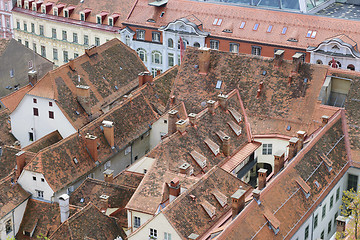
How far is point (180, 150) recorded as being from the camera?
9538cm

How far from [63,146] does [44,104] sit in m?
11.1

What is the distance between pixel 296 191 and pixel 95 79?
130 ft

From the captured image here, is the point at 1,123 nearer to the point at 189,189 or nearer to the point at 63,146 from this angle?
the point at 63,146

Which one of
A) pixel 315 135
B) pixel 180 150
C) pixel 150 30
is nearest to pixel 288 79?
pixel 315 135

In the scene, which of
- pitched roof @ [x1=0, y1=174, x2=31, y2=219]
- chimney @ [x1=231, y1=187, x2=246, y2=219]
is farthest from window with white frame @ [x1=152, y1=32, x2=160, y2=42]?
chimney @ [x1=231, y1=187, x2=246, y2=219]

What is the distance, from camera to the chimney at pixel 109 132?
338 feet

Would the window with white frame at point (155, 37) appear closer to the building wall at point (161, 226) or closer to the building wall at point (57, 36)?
the building wall at point (57, 36)

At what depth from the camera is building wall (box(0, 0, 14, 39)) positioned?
515 ft

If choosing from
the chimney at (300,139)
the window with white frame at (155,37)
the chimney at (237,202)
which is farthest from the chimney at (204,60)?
the chimney at (237,202)

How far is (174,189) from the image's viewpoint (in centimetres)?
8612

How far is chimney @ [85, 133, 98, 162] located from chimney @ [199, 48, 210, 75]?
65.6ft

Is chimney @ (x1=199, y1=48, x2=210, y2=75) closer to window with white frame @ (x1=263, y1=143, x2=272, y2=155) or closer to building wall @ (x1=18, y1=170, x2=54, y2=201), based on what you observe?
window with white frame @ (x1=263, y1=143, x2=272, y2=155)

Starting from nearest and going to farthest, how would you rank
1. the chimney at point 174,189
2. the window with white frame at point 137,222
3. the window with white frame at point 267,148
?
the chimney at point 174,189 < the window with white frame at point 137,222 < the window with white frame at point 267,148

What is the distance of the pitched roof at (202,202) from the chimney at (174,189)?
1544 millimetres
